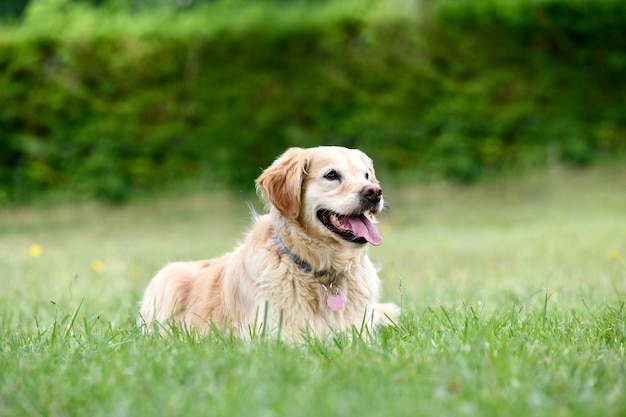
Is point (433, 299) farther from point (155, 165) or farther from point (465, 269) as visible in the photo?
point (155, 165)

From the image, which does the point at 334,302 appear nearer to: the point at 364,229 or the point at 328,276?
the point at 328,276

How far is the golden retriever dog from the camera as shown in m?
3.99

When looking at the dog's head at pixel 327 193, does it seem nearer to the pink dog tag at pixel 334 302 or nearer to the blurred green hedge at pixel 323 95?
the pink dog tag at pixel 334 302

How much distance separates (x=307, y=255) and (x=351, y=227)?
11.5 inches

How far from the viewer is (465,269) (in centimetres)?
761

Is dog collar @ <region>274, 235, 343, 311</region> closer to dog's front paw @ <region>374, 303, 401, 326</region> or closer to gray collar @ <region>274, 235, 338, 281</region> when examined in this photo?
gray collar @ <region>274, 235, 338, 281</region>

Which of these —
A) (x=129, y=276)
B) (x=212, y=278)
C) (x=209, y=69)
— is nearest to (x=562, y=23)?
(x=209, y=69)

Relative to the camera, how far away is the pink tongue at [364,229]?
4.07 metres

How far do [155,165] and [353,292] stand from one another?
38.7ft

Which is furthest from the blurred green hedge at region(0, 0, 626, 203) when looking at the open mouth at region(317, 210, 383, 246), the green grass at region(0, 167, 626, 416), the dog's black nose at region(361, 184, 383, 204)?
the dog's black nose at region(361, 184, 383, 204)

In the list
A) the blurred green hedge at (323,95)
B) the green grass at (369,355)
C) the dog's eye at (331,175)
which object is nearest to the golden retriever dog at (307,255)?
the dog's eye at (331,175)

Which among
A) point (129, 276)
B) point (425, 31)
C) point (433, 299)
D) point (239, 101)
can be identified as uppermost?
point (425, 31)

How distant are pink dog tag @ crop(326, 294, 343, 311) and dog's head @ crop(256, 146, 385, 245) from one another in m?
0.32

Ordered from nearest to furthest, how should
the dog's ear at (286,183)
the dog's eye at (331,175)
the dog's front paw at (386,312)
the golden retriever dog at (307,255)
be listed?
the golden retriever dog at (307,255)
the dog's ear at (286,183)
the dog's eye at (331,175)
the dog's front paw at (386,312)
